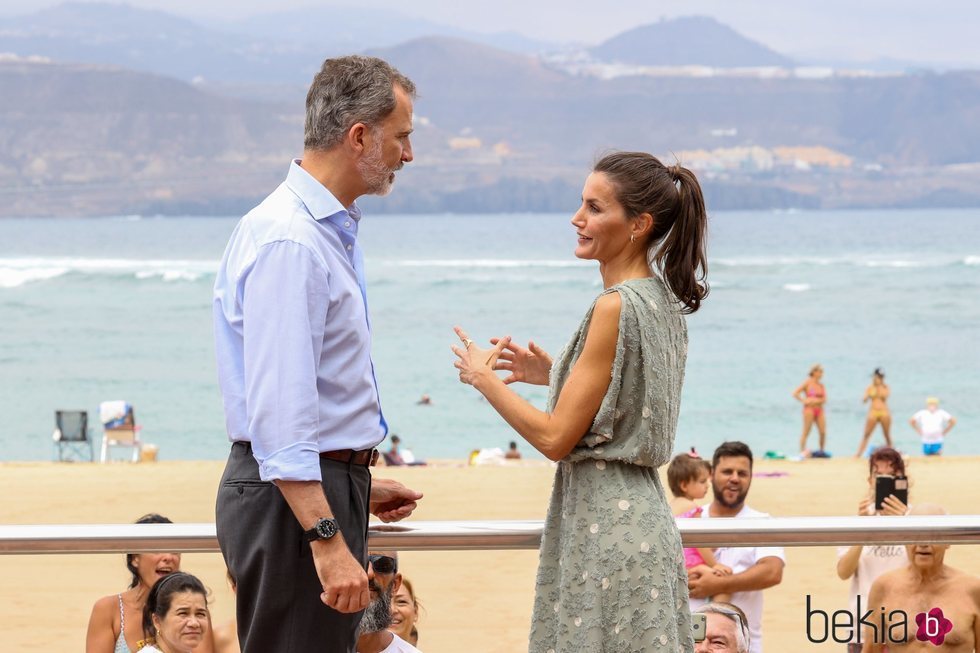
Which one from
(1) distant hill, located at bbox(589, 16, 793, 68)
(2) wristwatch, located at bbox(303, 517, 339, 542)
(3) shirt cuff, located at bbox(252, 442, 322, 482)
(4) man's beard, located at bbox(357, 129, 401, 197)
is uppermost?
(1) distant hill, located at bbox(589, 16, 793, 68)

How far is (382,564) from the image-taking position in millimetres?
2914

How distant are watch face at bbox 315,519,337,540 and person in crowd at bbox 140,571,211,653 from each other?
84 cm

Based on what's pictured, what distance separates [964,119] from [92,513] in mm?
147605

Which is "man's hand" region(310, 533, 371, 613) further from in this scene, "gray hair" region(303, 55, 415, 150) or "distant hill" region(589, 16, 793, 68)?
"distant hill" region(589, 16, 793, 68)

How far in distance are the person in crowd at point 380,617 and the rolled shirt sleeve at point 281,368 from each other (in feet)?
2.26

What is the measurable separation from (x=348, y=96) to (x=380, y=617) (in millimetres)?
1174

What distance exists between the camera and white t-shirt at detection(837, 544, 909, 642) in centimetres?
287

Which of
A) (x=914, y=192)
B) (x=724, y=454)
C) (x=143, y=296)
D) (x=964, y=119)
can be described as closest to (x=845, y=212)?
(x=914, y=192)

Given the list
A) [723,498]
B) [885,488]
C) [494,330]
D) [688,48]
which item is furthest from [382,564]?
[688,48]

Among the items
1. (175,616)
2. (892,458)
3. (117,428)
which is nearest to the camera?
(175,616)

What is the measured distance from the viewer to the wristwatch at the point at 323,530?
2.22m

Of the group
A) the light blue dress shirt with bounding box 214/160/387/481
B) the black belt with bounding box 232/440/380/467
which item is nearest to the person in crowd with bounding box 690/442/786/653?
the black belt with bounding box 232/440/380/467

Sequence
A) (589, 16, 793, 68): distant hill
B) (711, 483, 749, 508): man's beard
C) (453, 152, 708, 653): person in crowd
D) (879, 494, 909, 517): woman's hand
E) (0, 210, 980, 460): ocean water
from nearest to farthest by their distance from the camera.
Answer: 1. (453, 152, 708, 653): person in crowd
2. (879, 494, 909, 517): woman's hand
3. (711, 483, 749, 508): man's beard
4. (0, 210, 980, 460): ocean water
5. (589, 16, 793, 68): distant hill

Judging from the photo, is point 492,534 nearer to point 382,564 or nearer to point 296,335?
point 382,564
